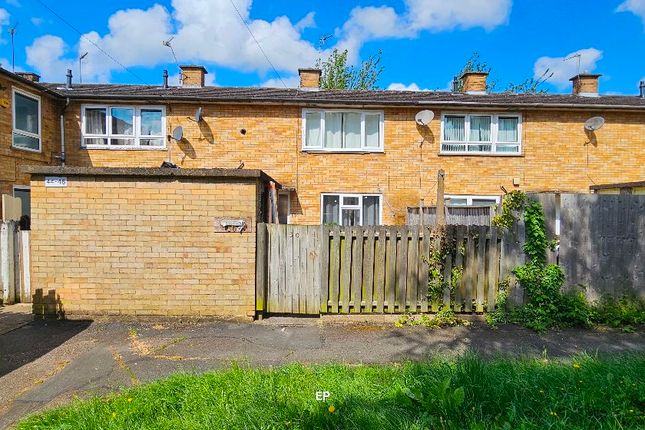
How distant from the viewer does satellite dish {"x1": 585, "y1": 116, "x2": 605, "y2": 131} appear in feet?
39.5

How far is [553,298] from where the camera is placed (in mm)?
5770

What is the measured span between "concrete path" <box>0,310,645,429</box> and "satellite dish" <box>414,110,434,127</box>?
794 cm

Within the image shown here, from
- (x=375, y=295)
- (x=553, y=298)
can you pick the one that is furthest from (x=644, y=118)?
(x=375, y=295)

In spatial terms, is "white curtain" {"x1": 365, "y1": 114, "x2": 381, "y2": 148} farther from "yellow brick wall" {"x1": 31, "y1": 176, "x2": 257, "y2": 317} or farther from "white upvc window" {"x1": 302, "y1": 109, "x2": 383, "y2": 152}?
"yellow brick wall" {"x1": 31, "y1": 176, "x2": 257, "y2": 317}

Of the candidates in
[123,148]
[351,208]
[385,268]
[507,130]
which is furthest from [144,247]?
[507,130]

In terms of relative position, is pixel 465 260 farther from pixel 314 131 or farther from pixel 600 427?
pixel 314 131

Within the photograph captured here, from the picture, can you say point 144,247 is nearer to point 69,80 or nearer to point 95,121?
point 95,121

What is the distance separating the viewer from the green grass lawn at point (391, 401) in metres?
2.77

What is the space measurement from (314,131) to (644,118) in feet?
36.3

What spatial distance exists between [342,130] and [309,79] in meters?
3.19

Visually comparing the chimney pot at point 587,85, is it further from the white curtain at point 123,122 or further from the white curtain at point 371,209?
the white curtain at point 123,122

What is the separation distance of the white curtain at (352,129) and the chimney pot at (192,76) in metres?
6.08

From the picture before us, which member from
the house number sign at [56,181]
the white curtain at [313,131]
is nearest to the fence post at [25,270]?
the house number sign at [56,181]

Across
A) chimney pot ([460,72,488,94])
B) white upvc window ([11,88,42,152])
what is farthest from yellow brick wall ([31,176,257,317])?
chimney pot ([460,72,488,94])
